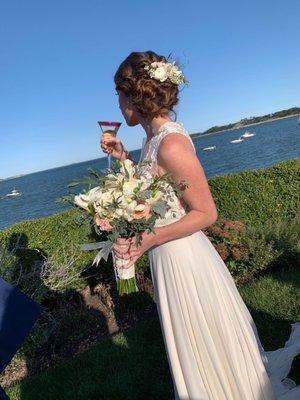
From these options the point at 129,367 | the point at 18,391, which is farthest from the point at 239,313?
the point at 18,391

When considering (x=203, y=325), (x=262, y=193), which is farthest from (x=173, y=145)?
(x=262, y=193)

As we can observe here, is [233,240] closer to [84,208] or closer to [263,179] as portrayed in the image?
[263,179]

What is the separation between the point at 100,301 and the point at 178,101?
18.1 ft

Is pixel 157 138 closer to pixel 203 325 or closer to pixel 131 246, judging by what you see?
pixel 131 246

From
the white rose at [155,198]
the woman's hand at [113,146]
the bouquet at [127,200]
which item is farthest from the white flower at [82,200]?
the woman's hand at [113,146]

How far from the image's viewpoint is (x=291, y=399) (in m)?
3.62

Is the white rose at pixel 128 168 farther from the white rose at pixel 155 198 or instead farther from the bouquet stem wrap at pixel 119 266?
the bouquet stem wrap at pixel 119 266

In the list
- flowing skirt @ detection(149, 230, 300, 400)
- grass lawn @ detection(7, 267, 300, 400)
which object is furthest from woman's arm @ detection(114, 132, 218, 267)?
grass lawn @ detection(7, 267, 300, 400)

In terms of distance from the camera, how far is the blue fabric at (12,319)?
248 centimetres

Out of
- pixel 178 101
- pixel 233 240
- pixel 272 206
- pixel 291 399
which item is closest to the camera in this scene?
pixel 178 101

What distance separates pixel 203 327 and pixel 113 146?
1468 millimetres

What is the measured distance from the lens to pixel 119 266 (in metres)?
2.92

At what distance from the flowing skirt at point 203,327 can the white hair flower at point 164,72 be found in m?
1.01

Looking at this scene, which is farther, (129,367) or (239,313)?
(129,367)
